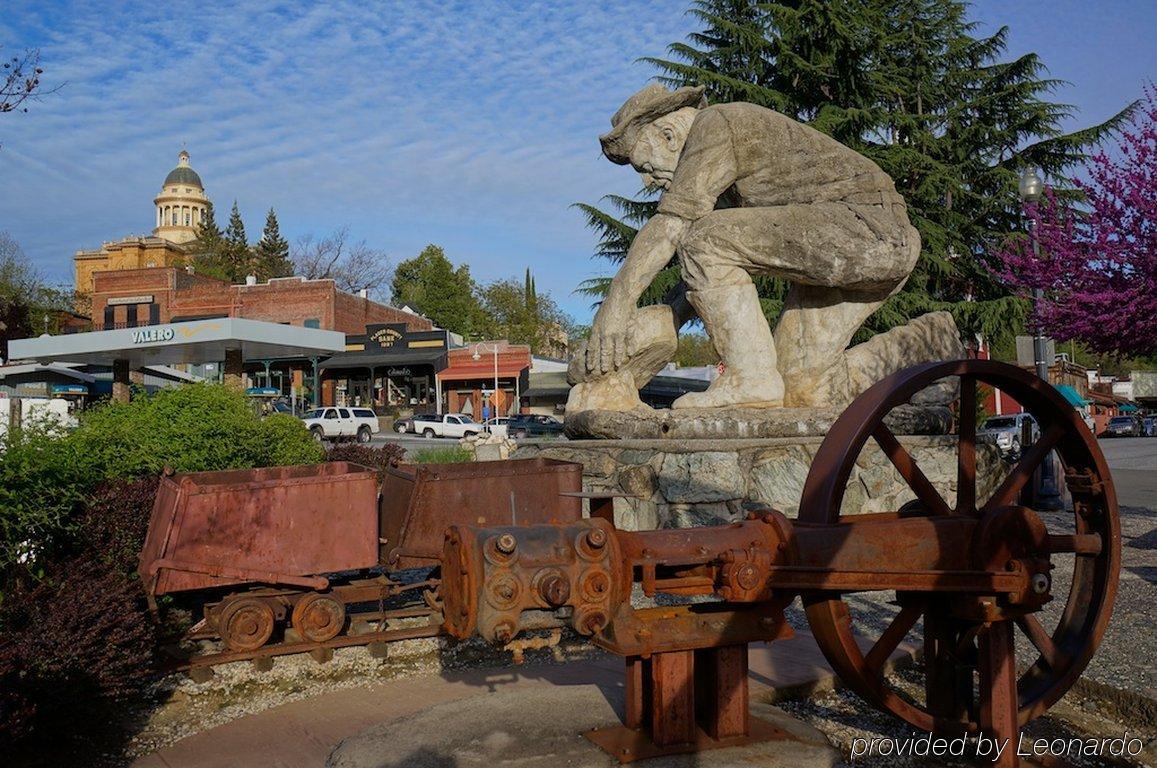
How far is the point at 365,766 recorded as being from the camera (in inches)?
131

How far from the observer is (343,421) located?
34.4m

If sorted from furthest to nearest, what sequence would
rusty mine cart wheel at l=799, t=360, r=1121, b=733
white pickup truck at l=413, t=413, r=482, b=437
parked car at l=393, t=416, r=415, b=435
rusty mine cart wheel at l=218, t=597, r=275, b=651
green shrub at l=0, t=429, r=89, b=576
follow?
parked car at l=393, t=416, r=415, b=435, white pickup truck at l=413, t=413, r=482, b=437, rusty mine cart wheel at l=218, t=597, r=275, b=651, green shrub at l=0, t=429, r=89, b=576, rusty mine cart wheel at l=799, t=360, r=1121, b=733

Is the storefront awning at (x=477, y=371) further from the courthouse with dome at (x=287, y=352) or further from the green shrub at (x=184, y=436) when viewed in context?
the green shrub at (x=184, y=436)

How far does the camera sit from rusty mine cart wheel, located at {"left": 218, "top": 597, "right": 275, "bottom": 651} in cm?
535

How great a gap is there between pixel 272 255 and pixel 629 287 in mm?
76108

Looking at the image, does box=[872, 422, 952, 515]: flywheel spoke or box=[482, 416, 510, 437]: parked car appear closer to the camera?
box=[872, 422, 952, 515]: flywheel spoke

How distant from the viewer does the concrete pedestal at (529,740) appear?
3.19 metres

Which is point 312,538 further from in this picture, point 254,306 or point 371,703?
point 254,306

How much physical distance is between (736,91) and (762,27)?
7.49 ft

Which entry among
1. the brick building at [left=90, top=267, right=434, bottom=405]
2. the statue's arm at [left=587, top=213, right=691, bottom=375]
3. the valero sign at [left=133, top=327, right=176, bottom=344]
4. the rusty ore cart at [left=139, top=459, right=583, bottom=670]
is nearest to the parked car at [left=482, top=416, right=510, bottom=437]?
the statue's arm at [left=587, top=213, right=691, bottom=375]

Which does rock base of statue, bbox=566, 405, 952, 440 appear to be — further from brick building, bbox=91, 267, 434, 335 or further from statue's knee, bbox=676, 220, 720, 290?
brick building, bbox=91, 267, 434, 335

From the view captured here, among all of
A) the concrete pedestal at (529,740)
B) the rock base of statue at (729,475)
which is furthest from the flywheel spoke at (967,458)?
the rock base of statue at (729,475)

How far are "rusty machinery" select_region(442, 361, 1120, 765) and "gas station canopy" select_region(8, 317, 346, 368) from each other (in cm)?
2695

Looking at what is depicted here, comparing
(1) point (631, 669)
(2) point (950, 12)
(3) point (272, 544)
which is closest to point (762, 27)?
(2) point (950, 12)
